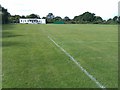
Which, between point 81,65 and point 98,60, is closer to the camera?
point 81,65

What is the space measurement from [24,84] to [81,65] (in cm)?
335

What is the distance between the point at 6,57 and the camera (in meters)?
13.0

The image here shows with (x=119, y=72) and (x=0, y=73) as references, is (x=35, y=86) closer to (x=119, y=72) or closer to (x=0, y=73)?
(x=0, y=73)

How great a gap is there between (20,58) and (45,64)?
6.22 ft

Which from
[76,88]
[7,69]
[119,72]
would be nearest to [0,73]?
[7,69]

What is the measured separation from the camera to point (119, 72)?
9.57 metres

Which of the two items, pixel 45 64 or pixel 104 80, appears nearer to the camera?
pixel 104 80

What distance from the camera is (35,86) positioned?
780 cm

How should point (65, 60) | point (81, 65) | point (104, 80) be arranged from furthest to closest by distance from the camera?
1. point (65, 60)
2. point (81, 65)
3. point (104, 80)

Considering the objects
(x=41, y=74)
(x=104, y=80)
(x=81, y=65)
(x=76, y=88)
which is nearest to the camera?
(x=76, y=88)

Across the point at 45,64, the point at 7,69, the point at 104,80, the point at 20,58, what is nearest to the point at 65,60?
the point at 45,64

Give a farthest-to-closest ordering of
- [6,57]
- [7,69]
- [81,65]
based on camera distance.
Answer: [6,57] → [81,65] → [7,69]

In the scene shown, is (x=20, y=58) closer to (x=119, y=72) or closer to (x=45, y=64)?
(x=45, y=64)

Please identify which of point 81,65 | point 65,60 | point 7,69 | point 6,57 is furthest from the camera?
point 6,57
